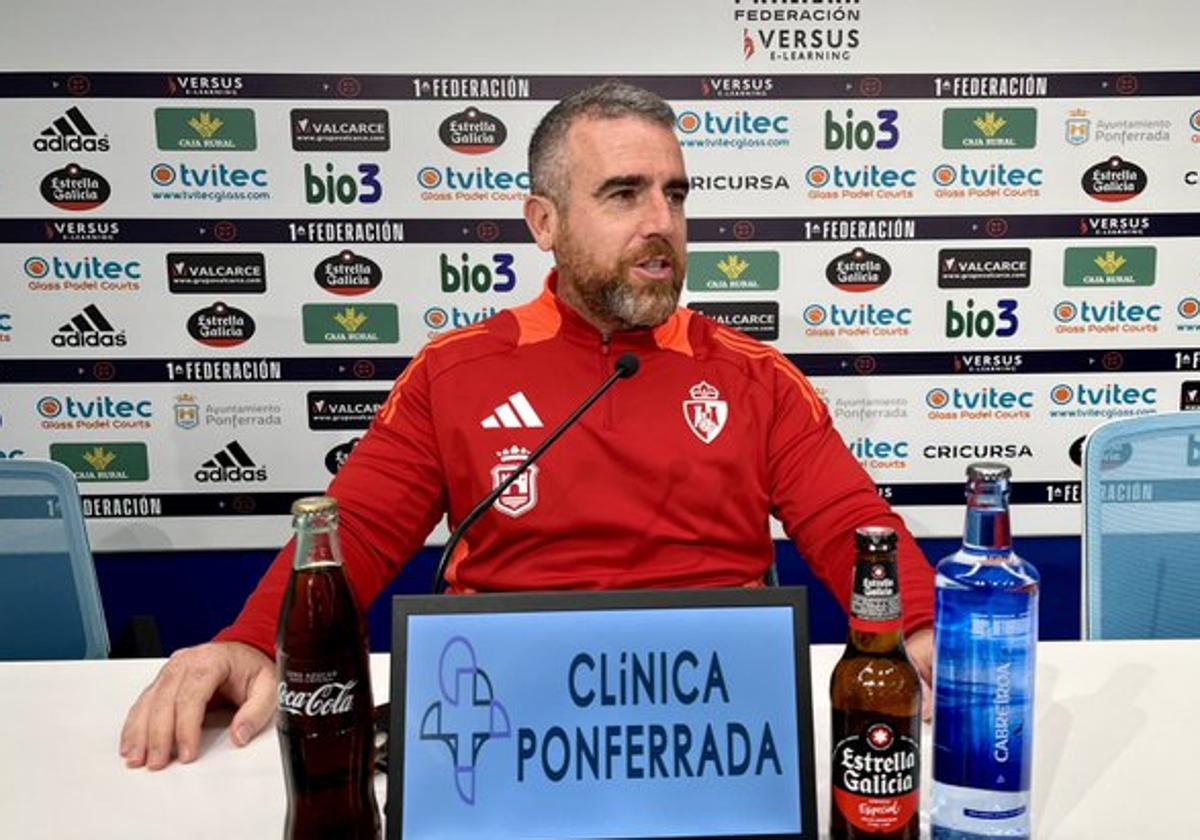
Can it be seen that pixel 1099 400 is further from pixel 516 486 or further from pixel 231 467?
pixel 231 467

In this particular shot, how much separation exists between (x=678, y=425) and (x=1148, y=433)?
2.34ft

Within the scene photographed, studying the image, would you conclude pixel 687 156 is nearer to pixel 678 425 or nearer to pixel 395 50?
pixel 395 50

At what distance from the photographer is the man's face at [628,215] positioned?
1554mm

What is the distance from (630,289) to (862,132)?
1172 millimetres

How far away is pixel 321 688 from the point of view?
73cm

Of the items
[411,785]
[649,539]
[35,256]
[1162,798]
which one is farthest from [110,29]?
[1162,798]

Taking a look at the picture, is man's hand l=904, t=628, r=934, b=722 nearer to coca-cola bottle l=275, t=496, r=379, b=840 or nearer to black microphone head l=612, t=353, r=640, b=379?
black microphone head l=612, t=353, r=640, b=379

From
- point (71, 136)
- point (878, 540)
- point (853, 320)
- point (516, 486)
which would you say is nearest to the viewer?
point (878, 540)

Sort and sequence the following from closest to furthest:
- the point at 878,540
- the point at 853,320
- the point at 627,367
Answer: the point at 878,540, the point at 627,367, the point at 853,320

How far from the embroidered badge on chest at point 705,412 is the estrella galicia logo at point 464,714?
2.78 ft

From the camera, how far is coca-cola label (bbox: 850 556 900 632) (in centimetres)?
69

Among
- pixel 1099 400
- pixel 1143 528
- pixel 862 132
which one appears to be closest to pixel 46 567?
pixel 1143 528

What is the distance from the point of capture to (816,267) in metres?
2.53

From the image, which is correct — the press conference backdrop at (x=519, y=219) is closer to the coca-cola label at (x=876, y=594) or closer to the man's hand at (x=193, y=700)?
the man's hand at (x=193, y=700)
